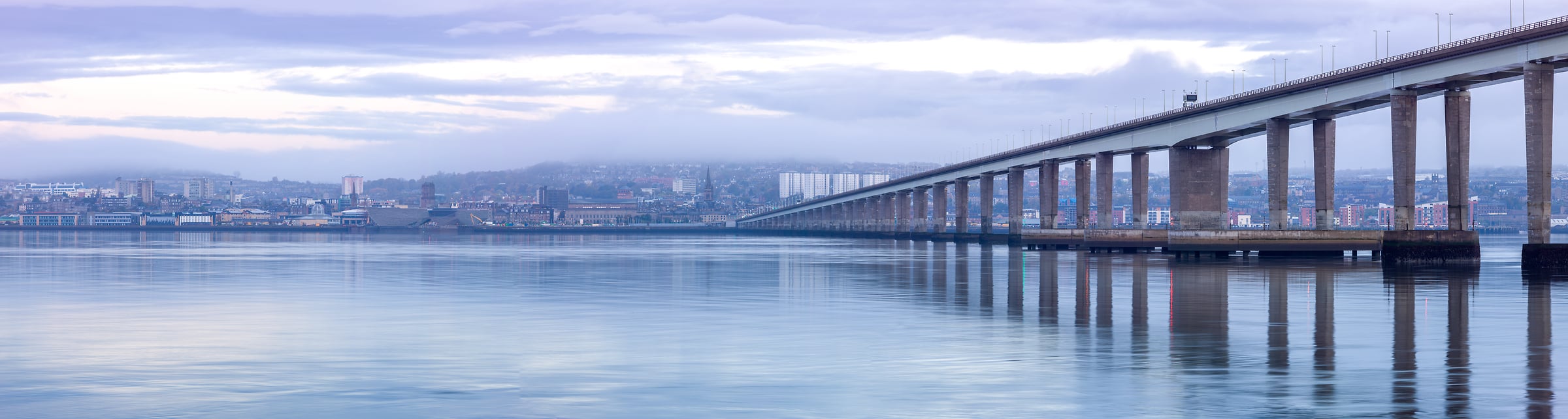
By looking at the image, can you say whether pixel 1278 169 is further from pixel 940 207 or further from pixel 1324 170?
pixel 940 207

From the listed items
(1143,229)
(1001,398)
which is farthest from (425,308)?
(1143,229)

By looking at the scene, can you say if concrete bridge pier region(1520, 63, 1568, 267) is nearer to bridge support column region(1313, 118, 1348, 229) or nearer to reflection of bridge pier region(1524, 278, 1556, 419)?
reflection of bridge pier region(1524, 278, 1556, 419)

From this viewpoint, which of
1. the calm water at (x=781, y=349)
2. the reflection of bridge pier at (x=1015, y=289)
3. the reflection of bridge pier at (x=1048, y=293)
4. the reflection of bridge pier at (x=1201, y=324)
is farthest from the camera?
the reflection of bridge pier at (x=1015, y=289)

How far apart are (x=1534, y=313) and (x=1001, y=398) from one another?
688 inches

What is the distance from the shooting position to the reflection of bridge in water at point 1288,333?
1452 centimetres

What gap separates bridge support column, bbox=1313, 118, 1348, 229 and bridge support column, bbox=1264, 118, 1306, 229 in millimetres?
1736

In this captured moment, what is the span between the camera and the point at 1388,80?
65.0 m

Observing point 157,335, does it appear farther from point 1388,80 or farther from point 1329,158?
point 1329,158

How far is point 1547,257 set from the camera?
162ft

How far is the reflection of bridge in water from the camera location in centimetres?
1452

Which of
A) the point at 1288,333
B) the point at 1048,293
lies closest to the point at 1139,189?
Result: the point at 1048,293

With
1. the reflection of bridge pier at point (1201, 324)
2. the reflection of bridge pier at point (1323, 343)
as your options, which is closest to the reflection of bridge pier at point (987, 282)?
the reflection of bridge pier at point (1201, 324)

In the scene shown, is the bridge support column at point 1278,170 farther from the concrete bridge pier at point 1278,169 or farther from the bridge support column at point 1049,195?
the bridge support column at point 1049,195

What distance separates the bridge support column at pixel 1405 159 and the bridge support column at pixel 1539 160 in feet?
32.1
